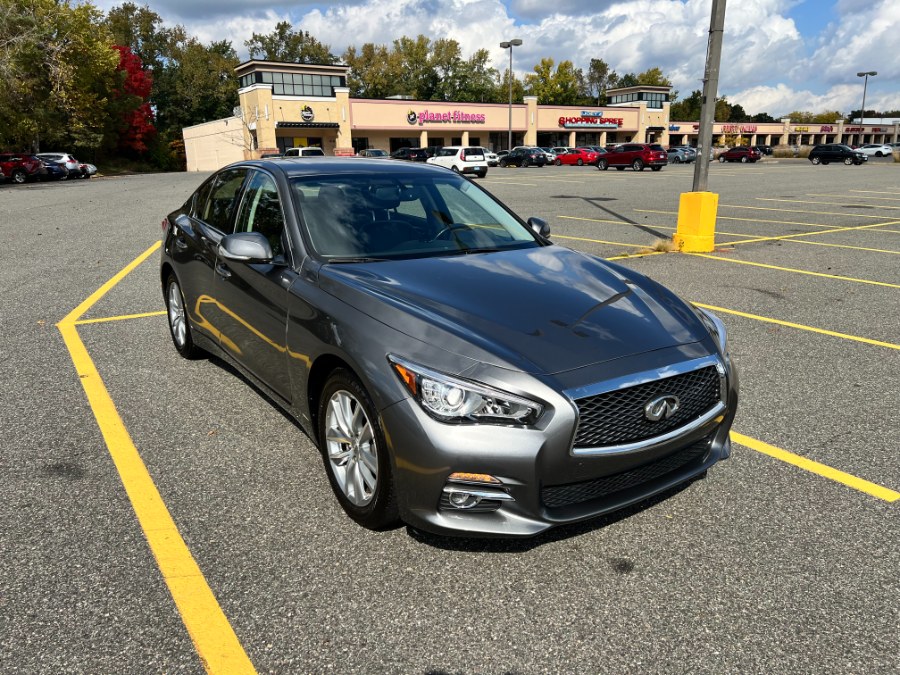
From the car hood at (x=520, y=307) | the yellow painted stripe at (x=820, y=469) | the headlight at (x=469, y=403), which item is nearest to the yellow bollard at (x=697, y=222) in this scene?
the yellow painted stripe at (x=820, y=469)

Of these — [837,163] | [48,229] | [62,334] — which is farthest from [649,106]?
[62,334]

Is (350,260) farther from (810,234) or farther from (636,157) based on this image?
(636,157)

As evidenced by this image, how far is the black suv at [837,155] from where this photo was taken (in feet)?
169

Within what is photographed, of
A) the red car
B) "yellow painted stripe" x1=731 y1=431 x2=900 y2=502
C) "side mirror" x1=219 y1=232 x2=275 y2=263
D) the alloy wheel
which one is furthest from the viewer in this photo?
the red car

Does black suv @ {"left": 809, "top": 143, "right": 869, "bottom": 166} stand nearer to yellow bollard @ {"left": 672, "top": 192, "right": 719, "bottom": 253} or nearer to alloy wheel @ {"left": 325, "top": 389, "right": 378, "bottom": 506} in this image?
yellow bollard @ {"left": 672, "top": 192, "right": 719, "bottom": 253}

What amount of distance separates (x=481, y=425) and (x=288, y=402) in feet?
4.80

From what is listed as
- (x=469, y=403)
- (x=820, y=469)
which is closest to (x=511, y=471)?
(x=469, y=403)

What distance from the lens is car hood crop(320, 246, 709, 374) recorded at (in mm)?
2844

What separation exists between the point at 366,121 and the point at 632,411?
212 ft

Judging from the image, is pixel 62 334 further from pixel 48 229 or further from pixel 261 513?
pixel 48 229

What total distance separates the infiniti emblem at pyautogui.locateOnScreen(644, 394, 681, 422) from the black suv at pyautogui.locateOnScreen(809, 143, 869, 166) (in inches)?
2266

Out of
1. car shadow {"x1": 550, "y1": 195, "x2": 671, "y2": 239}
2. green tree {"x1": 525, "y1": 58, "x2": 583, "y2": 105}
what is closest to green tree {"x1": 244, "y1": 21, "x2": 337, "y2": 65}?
green tree {"x1": 525, "y1": 58, "x2": 583, "y2": 105}

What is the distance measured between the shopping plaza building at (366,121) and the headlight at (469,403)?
175 feet

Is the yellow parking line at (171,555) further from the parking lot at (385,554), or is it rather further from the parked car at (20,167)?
the parked car at (20,167)
